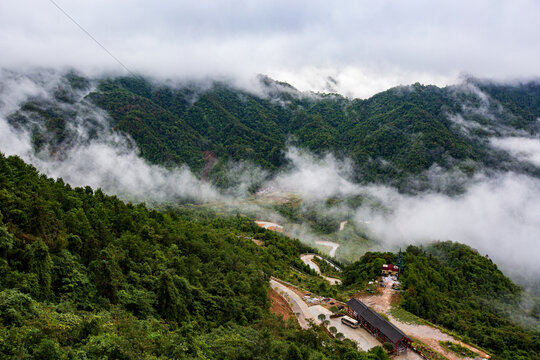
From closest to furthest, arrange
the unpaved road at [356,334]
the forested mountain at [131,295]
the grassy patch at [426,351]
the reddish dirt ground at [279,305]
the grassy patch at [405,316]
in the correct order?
1. the forested mountain at [131,295]
2. the grassy patch at [426,351]
3. the unpaved road at [356,334]
4. the reddish dirt ground at [279,305]
5. the grassy patch at [405,316]

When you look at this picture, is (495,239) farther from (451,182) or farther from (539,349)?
(539,349)

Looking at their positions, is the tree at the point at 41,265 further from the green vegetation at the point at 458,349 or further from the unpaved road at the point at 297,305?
the green vegetation at the point at 458,349

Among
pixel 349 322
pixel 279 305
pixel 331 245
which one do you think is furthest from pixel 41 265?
pixel 331 245

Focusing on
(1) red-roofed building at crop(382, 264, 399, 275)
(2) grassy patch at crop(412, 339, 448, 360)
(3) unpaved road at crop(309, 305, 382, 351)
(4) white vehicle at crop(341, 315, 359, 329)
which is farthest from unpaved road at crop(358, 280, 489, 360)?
(1) red-roofed building at crop(382, 264, 399, 275)

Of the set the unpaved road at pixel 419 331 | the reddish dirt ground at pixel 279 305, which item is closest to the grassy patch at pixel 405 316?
the unpaved road at pixel 419 331

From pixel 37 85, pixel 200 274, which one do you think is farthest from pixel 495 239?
pixel 37 85
